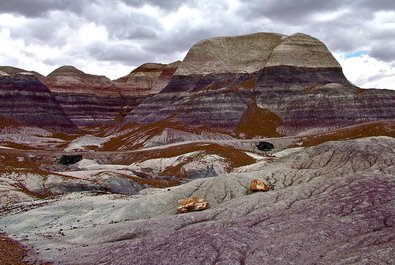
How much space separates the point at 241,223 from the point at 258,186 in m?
16.5

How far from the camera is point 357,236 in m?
36.7

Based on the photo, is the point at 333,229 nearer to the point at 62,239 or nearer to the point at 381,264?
the point at 381,264

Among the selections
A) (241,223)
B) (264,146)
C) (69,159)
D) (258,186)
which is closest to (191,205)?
(258,186)

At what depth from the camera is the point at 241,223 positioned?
4275 cm

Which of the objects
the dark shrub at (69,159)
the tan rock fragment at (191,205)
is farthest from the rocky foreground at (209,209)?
the dark shrub at (69,159)

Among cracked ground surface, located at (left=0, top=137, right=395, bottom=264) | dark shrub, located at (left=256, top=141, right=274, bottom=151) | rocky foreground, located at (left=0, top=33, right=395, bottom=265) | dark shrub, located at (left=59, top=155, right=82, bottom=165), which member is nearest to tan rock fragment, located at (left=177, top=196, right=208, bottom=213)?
rocky foreground, located at (left=0, top=33, right=395, bottom=265)

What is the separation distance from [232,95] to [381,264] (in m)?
165

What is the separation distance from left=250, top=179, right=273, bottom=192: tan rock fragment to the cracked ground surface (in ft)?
5.27

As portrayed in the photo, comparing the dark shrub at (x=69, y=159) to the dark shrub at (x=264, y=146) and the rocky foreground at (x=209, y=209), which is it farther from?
the dark shrub at (x=264, y=146)

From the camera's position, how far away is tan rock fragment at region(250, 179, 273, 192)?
5853 cm

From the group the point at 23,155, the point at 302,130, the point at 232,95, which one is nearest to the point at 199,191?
the point at 23,155

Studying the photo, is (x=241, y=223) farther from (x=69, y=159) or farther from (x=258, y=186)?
(x=69, y=159)

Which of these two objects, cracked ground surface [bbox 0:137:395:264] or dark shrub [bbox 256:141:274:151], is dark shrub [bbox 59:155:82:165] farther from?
cracked ground surface [bbox 0:137:395:264]

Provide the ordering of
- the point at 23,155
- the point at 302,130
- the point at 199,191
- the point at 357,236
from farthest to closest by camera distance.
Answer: the point at 302,130 → the point at 23,155 → the point at 199,191 → the point at 357,236
